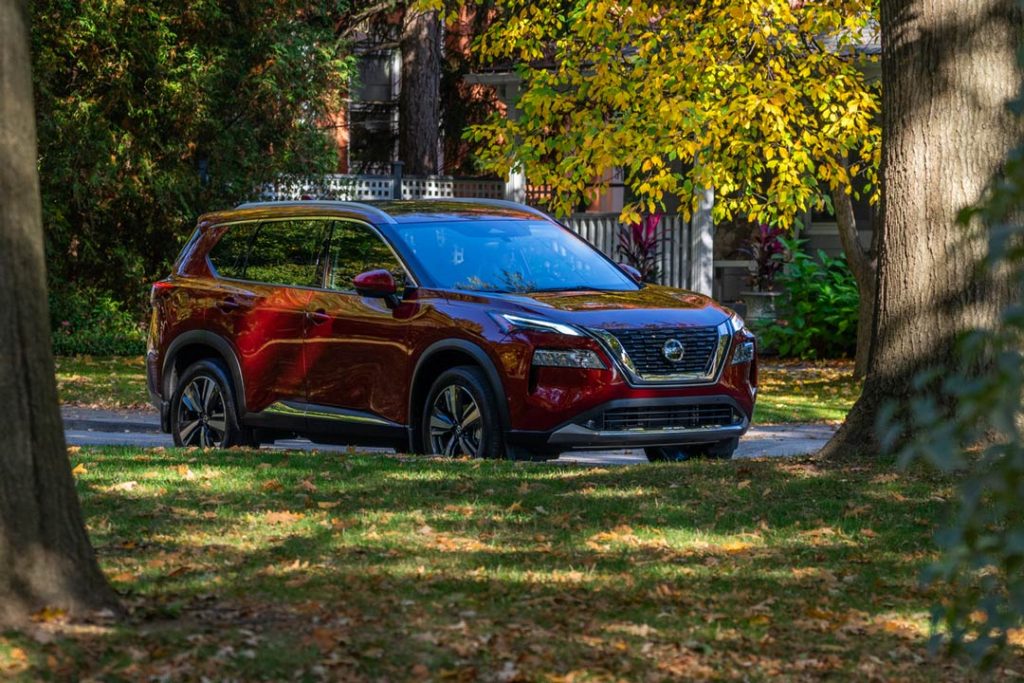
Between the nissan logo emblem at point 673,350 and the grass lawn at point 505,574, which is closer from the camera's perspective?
the grass lawn at point 505,574

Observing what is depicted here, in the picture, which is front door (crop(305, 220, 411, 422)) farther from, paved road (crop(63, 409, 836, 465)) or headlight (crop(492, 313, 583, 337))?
paved road (crop(63, 409, 836, 465))

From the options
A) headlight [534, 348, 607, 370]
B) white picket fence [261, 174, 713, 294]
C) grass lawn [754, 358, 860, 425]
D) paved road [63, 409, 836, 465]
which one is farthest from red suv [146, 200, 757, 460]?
white picket fence [261, 174, 713, 294]

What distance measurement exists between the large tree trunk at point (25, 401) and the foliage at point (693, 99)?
12.0 metres

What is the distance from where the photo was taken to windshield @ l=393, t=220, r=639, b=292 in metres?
11.5

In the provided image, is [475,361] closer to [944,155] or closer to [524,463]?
[524,463]

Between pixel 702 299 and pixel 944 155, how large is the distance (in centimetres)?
237

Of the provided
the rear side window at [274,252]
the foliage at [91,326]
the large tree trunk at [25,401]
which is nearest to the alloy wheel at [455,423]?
the rear side window at [274,252]

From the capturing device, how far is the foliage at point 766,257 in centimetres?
2478

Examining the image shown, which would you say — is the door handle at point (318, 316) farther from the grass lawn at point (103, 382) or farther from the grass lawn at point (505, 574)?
the grass lawn at point (103, 382)

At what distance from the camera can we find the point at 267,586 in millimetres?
6547

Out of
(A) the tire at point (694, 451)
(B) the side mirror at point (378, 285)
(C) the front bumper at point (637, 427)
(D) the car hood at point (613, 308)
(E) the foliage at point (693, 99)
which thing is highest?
(E) the foliage at point (693, 99)

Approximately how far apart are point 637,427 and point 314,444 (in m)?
5.40

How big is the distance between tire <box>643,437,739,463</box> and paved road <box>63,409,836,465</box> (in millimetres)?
1141

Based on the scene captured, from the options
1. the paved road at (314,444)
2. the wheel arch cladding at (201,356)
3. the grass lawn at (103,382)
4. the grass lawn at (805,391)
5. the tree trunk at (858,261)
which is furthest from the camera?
the tree trunk at (858,261)
